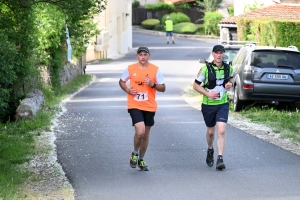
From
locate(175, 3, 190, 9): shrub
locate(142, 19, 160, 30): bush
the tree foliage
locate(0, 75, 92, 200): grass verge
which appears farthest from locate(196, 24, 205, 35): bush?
locate(0, 75, 92, 200): grass verge

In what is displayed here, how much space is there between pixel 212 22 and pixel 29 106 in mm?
52197

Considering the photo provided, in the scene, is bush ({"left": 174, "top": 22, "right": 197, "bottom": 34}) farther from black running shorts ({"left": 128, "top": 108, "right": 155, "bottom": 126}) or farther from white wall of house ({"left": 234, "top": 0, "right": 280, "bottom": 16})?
black running shorts ({"left": 128, "top": 108, "right": 155, "bottom": 126})

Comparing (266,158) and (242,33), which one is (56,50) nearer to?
(242,33)

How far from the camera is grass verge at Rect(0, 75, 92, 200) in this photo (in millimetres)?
9773

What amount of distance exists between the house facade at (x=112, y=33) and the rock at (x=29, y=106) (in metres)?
23.0

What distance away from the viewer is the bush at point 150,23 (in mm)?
77000

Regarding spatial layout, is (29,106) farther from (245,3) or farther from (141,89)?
(245,3)

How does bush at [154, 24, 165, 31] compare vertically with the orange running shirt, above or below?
below

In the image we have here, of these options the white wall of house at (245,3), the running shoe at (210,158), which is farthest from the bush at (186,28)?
the running shoe at (210,158)

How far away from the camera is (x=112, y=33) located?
54.1 m

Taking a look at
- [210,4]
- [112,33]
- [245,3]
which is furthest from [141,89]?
[210,4]

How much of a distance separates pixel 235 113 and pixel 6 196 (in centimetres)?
1205

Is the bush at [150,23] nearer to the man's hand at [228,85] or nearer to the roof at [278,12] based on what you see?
the roof at [278,12]

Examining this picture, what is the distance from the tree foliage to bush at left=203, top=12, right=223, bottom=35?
3792cm
